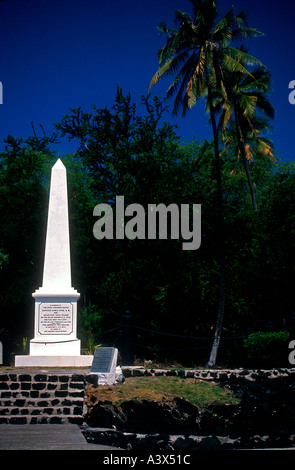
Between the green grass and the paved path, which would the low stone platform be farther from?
the paved path

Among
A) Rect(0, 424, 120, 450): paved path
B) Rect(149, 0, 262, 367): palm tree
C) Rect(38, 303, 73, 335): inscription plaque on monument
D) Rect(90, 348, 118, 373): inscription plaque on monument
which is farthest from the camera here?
Rect(149, 0, 262, 367): palm tree

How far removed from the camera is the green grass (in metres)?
9.38

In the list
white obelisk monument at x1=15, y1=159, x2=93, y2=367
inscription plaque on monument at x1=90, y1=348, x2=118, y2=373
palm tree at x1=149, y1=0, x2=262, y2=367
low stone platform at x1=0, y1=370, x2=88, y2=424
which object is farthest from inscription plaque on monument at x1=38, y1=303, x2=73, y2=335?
palm tree at x1=149, y1=0, x2=262, y2=367

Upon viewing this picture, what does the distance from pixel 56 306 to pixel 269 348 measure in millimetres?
5574

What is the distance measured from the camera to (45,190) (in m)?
22.2

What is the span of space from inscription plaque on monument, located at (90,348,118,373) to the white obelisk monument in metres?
2.23

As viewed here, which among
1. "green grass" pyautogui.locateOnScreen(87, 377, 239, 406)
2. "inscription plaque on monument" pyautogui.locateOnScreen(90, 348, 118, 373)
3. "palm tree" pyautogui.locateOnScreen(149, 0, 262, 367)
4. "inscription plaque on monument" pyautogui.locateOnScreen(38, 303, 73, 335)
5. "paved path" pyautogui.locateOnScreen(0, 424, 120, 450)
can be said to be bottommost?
"green grass" pyautogui.locateOnScreen(87, 377, 239, 406)

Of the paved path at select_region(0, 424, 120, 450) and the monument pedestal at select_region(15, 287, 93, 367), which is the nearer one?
the paved path at select_region(0, 424, 120, 450)

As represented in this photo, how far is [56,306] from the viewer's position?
1317 centimetres

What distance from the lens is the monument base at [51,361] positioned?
12.5 m

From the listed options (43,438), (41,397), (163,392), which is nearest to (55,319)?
(41,397)

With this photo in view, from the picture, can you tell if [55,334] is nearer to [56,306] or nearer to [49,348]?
[49,348]

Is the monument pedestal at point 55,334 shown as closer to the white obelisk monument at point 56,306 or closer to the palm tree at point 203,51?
the white obelisk monument at point 56,306

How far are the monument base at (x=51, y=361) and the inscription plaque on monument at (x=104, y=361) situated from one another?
7.28 ft
